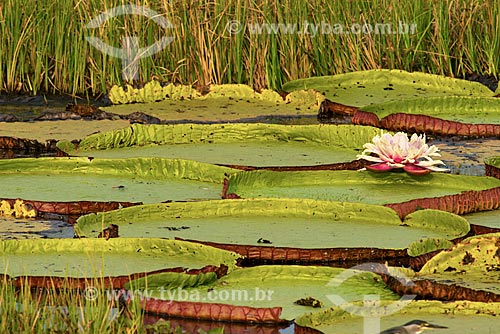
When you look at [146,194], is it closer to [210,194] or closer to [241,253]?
[210,194]

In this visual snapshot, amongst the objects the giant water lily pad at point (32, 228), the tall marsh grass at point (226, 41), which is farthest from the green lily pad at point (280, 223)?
the tall marsh grass at point (226, 41)

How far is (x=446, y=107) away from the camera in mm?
7805

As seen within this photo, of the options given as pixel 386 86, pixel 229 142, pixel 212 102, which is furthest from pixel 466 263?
pixel 386 86

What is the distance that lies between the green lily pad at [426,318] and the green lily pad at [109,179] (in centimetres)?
184

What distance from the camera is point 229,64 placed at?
8.84m

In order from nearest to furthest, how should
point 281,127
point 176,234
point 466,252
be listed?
point 466,252 < point 176,234 < point 281,127

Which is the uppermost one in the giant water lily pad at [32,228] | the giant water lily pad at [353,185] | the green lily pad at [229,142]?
the green lily pad at [229,142]

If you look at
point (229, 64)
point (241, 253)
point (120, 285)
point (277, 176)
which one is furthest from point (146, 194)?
point (229, 64)

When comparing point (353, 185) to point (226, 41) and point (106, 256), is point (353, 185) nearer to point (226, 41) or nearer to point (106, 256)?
point (106, 256)

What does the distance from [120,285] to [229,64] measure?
483cm

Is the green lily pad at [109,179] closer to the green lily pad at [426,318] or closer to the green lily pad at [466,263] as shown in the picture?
the green lily pad at [466,263]

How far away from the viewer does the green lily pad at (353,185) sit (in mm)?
5559

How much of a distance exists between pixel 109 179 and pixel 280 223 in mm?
1140

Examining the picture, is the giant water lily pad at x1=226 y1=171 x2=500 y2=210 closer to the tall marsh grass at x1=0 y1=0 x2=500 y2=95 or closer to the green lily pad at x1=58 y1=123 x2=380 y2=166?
the green lily pad at x1=58 y1=123 x2=380 y2=166
